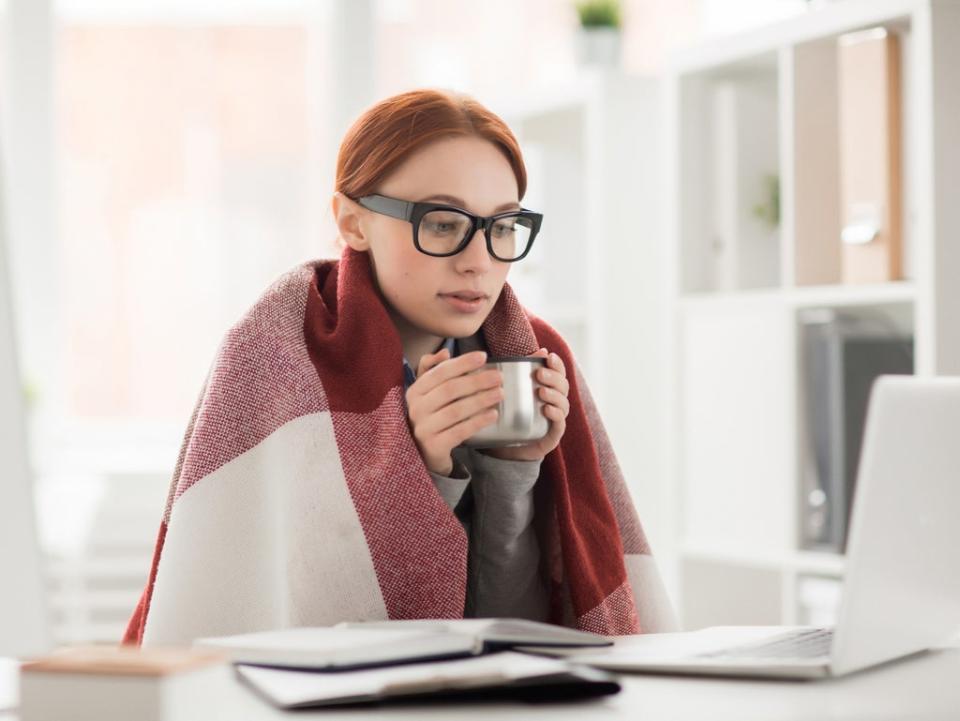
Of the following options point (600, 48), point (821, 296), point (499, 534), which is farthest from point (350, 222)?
point (600, 48)

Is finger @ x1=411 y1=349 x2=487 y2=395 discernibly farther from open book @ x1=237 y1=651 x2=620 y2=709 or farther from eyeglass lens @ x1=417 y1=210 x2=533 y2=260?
open book @ x1=237 y1=651 x2=620 y2=709

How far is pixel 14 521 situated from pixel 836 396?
2.06 metres

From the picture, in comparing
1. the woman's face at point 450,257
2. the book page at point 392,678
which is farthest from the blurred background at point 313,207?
the book page at point 392,678

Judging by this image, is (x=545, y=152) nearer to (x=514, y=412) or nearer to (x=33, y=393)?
(x=33, y=393)

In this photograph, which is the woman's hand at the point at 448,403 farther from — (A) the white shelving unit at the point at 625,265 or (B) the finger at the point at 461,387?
(A) the white shelving unit at the point at 625,265

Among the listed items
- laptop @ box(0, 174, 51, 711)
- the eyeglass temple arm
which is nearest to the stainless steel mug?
the eyeglass temple arm

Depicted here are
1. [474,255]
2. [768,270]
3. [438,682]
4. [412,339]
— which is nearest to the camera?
[438,682]

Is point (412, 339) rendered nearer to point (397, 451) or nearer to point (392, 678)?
point (397, 451)

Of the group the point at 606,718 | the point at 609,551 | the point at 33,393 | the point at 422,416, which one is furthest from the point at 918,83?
the point at 33,393

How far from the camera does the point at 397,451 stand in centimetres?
130

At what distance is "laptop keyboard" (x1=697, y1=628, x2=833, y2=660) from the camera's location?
911mm

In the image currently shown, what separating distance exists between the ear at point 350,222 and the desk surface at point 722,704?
2.41 feet

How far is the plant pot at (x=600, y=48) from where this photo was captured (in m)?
3.10

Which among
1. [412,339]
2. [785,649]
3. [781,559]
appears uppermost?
[412,339]
